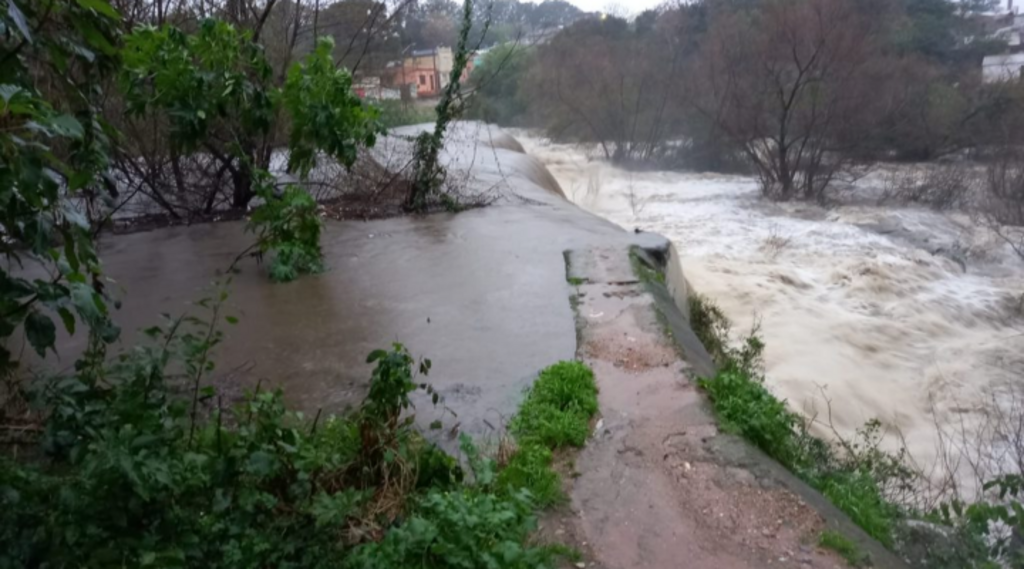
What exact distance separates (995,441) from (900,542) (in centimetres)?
400

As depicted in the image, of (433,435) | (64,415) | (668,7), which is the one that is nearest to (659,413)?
(433,435)

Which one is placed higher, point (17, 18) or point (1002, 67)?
point (1002, 67)

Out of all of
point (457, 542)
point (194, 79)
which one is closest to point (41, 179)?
point (457, 542)

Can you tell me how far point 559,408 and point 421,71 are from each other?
55.8ft

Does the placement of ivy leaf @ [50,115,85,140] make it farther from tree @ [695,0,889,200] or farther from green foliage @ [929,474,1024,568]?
tree @ [695,0,889,200]

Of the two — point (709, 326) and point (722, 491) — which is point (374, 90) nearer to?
point (709, 326)

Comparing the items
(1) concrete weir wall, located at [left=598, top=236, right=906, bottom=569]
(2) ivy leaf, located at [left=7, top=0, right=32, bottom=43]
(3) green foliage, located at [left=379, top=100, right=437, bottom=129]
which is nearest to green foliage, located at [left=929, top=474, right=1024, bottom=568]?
(1) concrete weir wall, located at [left=598, top=236, right=906, bottom=569]

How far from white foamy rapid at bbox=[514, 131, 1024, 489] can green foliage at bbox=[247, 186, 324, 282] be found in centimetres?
451

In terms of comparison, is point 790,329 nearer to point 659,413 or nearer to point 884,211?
point 659,413

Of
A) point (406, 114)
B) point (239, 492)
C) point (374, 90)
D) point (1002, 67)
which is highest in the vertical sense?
point (374, 90)

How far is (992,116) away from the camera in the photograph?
19.8m

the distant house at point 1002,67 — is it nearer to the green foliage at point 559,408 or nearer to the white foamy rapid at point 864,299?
the white foamy rapid at point 864,299

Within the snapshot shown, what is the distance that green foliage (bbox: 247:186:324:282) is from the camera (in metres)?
6.28

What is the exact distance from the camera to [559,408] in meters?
4.64
